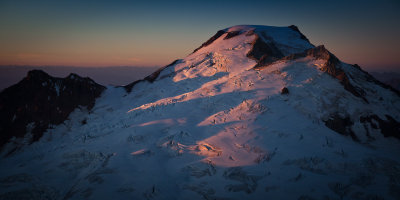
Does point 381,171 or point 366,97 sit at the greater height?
point 366,97

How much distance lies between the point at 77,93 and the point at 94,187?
16918 mm

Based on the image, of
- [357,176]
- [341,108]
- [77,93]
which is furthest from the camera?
[77,93]

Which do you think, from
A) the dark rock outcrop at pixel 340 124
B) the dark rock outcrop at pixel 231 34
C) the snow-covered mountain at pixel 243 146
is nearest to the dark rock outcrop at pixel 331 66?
the snow-covered mountain at pixel 243 146

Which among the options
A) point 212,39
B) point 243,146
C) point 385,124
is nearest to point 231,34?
point 212,39

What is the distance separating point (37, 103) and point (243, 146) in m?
19.0

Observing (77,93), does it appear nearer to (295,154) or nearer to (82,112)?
(82,112)

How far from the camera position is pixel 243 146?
31.2 ft

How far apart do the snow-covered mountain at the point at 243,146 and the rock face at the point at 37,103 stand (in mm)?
701

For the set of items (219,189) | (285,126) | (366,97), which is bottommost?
(219,189)

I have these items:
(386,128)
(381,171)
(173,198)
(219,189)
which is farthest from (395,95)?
(173,198)

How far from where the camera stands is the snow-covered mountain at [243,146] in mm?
7066

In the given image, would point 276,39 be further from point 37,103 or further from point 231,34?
point 37,103

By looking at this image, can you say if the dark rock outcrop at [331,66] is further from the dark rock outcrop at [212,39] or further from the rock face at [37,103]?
the rock face at [37,103]

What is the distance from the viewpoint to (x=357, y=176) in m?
7.20
